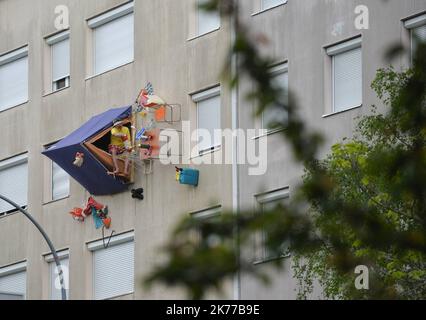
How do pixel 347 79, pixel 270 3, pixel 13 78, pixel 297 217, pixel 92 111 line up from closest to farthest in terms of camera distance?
pixel 297 217 < pixel 347 79 < pixel 270 3 < pixel 92 111 < pixel 13 78

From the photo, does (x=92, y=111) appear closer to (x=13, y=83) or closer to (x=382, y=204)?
(x=13, y=83)

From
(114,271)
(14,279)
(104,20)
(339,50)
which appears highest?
(104,20)

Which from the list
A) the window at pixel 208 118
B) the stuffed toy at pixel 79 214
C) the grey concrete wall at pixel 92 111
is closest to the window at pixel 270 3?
the grey concrete wall at pixel 92 111

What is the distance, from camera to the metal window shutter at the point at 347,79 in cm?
3000

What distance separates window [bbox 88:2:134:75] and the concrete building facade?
4 cm

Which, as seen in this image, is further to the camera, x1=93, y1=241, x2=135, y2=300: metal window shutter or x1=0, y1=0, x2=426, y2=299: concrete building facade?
x1=93, y1=241, x2=135, y2=300: metal window shutter

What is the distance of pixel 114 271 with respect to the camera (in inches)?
1407

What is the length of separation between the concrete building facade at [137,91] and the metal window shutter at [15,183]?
0.04 metres

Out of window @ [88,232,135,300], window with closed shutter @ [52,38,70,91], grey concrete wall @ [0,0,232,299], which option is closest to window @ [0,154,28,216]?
grey concrete wall @ [0,0,232,299]

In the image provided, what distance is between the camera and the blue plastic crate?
32.9 metres

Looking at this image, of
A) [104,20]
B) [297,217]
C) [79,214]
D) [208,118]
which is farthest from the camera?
[104,20]

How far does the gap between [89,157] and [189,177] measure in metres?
2.86

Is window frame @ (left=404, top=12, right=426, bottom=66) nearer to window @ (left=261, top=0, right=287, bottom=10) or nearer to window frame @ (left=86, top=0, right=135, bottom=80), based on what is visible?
window @ (left=261, top=0, right=287, bottom=10)

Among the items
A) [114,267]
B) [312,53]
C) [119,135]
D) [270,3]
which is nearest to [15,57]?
[119,135]
